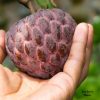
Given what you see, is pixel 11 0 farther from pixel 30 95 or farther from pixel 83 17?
pixel 30 95

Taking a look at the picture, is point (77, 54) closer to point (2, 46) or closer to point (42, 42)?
point (42, 42)

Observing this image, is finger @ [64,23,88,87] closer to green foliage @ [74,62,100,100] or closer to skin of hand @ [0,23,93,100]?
skin of hand @ [0,23,93,100]

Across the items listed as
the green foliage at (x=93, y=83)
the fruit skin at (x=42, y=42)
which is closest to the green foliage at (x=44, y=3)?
the fruit skin at (x=42, y=42)

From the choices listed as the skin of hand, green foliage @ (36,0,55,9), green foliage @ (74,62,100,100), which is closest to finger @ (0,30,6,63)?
the skin of hand

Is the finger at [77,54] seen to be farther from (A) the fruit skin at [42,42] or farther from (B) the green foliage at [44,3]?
(B) the green foliage at [44,3]

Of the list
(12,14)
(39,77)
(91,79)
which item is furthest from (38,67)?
(12,14)

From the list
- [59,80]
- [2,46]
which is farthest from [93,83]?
[59,80]
